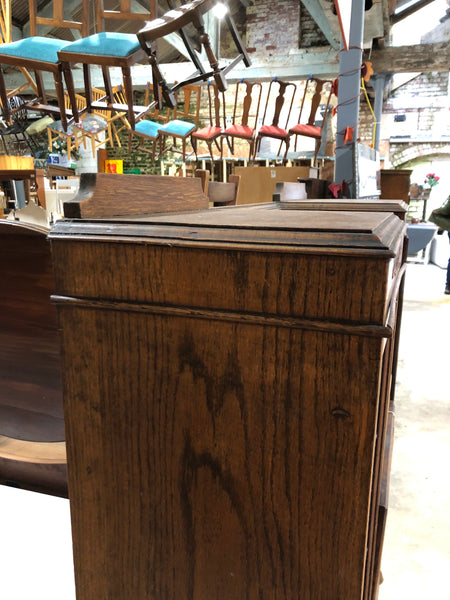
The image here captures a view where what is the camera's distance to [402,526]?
121cm

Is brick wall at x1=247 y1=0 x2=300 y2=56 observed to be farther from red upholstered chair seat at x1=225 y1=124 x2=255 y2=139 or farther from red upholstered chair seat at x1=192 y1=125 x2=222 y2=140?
red upholstered chair seat at x1=225 y1=124 x2=255 y2=139

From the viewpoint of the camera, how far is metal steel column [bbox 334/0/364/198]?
9.43 ft

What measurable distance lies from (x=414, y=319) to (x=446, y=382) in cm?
127

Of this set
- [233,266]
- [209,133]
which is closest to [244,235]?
[233,266]

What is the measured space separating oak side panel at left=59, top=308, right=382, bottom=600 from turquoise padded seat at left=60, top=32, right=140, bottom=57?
2125 millimetres

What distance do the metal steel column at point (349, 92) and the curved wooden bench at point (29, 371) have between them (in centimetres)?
252

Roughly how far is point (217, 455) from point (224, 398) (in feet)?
0.22

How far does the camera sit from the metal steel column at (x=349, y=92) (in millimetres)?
2873

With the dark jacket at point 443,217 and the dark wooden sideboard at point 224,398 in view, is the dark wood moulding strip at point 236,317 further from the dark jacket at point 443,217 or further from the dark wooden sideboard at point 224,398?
the dark jacket at point 443,217

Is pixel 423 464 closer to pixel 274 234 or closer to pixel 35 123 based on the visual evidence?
pixel 274 234

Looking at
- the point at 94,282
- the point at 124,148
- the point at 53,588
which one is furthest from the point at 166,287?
the point at 124,148

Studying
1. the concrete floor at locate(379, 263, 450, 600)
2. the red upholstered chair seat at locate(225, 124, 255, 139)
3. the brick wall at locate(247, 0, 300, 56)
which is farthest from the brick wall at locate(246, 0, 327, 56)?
the concrete floor at locate(379, 263, 450, 600)

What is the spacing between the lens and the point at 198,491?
48cm

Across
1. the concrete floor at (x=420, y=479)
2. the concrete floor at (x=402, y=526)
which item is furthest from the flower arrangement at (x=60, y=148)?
the concrete floor at (x=402, y=526)
